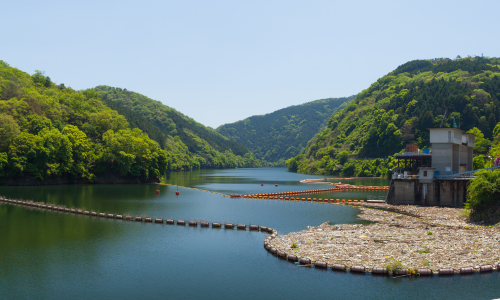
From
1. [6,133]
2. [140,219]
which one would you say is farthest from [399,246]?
[6,133]

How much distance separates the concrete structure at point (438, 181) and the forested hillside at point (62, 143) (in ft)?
264

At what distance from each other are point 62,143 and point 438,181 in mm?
93726

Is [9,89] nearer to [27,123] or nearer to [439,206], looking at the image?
[27,123]

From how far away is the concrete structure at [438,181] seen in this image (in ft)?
209

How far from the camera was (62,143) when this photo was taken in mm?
109250

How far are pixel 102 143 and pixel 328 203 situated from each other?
8495 cm

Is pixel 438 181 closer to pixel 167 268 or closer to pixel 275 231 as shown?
pixel 275 231

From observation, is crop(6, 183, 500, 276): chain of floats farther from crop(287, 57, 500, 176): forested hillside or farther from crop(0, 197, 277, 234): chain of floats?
crop(287, 57, 500, 176): forested hillside

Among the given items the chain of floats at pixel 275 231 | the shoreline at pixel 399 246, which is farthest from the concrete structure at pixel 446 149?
the shoreline at pixel 399 246

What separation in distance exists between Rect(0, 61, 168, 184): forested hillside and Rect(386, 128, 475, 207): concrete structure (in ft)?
264

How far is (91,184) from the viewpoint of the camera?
375 ft

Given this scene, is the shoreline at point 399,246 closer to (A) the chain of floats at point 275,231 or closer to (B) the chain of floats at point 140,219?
(A) the chain of floats at point 275,231

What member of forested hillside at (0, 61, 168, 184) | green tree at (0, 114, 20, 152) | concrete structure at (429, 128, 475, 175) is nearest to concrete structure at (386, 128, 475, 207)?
concrete structure at (429, 128, 475, 175)

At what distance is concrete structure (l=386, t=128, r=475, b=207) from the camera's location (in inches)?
2502
